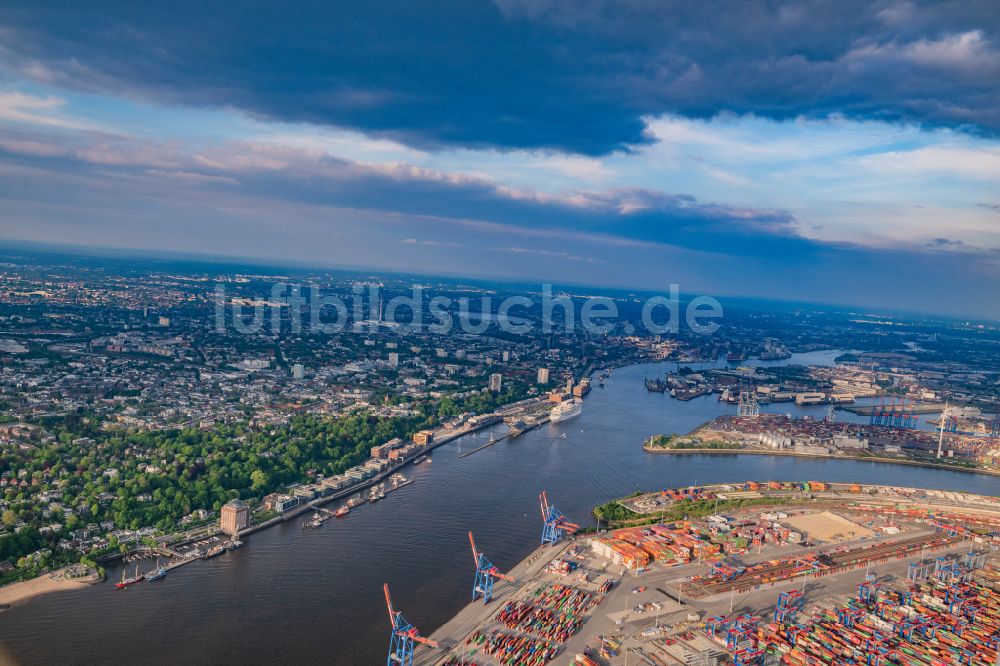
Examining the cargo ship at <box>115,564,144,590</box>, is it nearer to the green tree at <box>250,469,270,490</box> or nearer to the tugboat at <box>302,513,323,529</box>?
the tugboat at <box>302,513,323,529</box>

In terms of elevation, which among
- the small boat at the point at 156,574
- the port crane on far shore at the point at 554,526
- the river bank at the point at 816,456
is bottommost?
the river bank at the point at 816,456

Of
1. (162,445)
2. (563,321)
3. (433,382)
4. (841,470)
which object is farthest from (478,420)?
(563,321)

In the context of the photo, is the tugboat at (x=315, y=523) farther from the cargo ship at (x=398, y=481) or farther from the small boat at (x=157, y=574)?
the small boat at (x=157, y=574)

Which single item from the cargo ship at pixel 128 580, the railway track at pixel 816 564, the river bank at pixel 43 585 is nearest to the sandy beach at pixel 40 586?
the river bank at pixel 43 585

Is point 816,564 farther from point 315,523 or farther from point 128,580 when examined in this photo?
point 128,580

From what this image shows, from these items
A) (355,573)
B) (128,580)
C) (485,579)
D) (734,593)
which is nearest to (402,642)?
(485,579)

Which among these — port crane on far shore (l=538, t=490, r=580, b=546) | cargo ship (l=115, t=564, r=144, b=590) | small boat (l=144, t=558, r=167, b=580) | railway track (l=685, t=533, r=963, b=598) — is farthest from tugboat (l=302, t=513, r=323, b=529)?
railway track (l=685, t=533, r=963, b=598)

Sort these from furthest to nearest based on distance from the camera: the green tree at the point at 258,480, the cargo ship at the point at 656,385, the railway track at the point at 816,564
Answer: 1. the cargo ship at the point at 656,385
2. the green tree at the point at 258,480
3. the railway track at the point at 816,564
